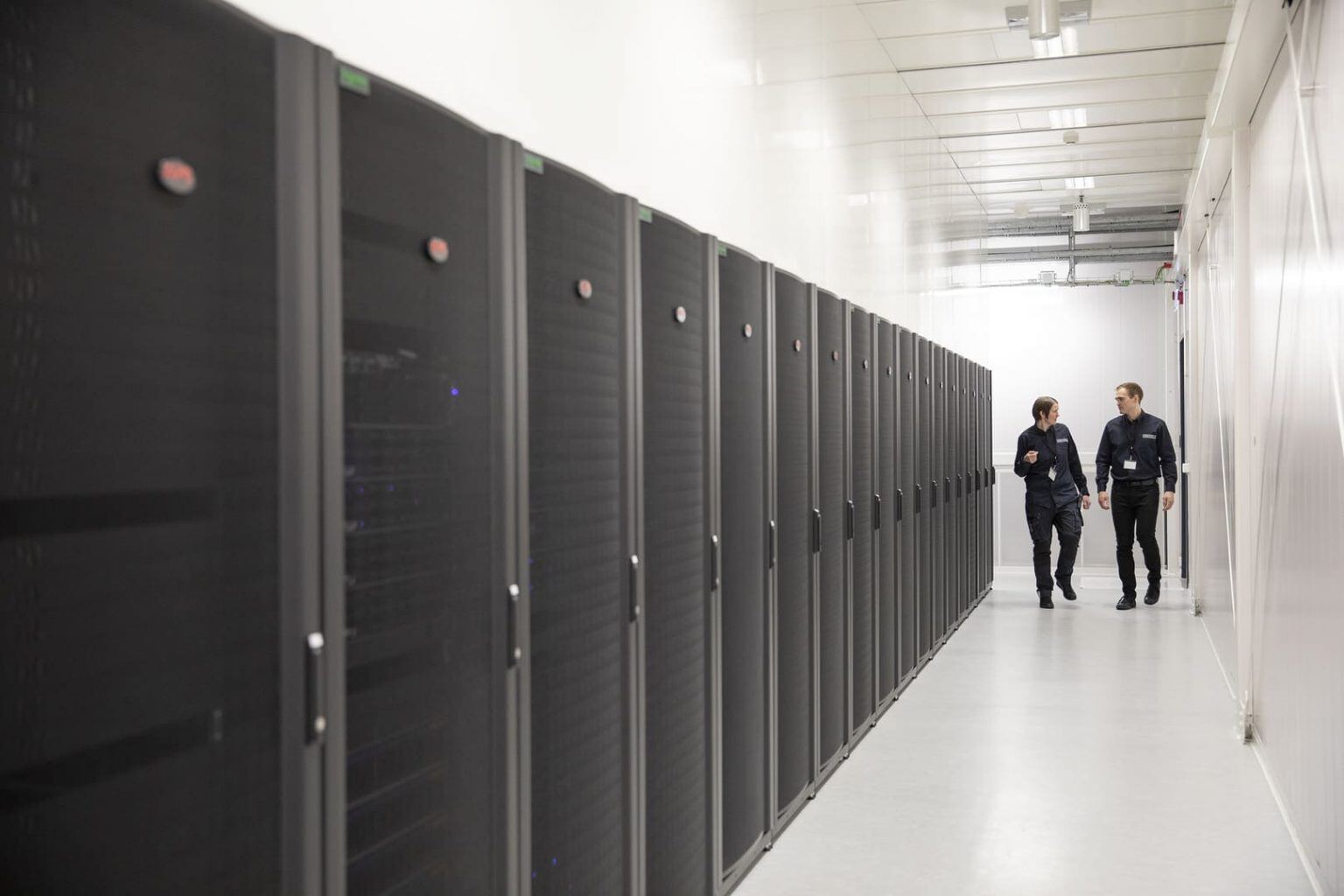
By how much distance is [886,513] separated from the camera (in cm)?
546

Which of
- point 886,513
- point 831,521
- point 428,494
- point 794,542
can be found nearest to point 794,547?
point 794,542

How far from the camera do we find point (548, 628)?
2178mm

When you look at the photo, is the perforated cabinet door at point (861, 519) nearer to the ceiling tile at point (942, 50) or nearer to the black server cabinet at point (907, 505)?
the black server cabinet at point (907, 505)

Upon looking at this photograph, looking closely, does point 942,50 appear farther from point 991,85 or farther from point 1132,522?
point 1132,522

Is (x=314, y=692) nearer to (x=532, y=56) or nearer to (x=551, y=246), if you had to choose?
(x=551, y=246)

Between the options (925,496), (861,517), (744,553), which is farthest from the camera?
(925,496)

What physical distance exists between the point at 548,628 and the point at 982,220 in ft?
31.0

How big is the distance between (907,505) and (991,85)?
284 cm

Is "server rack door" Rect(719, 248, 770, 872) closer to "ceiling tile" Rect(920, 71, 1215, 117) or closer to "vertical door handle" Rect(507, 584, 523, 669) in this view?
"vertical door handle" Rect(507, 584, 523, 669)

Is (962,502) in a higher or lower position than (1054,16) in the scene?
lower

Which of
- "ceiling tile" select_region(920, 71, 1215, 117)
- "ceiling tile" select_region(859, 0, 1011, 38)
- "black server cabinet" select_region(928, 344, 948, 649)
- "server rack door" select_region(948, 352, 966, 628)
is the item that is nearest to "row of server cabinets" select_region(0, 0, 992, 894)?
"ceiling tile" select_region(859, 0, 1011, 38)

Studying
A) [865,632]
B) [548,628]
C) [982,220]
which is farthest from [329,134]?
[982,220]

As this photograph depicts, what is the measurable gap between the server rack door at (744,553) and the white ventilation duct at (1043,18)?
267cm

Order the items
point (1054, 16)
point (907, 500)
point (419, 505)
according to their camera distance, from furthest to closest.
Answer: point (907, 500), point (1054, 16), point (419, 505)
